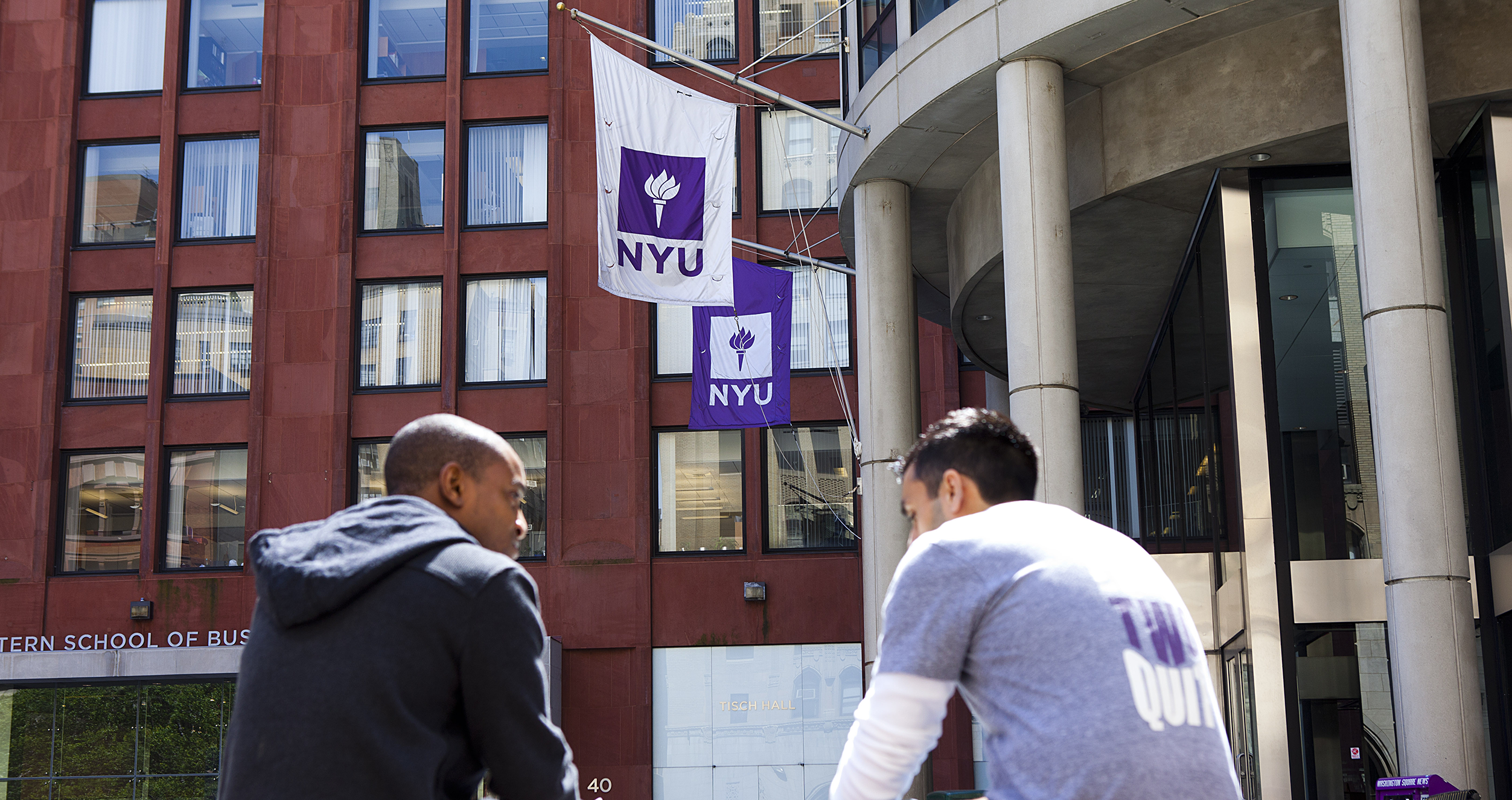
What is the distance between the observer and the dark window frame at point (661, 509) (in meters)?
28.5

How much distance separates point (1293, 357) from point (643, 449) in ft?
51.8

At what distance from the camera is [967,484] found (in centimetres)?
335

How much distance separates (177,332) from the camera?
1195 inches

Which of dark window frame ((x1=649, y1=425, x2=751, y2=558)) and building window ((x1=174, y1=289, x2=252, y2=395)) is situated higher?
building window ((x1=174, y1=289, x2=252, y2=395))

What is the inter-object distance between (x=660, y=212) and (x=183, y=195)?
18.0 metres

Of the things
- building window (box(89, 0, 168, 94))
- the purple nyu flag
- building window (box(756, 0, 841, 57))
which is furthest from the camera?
building window (box(89, 0, 168, 94))

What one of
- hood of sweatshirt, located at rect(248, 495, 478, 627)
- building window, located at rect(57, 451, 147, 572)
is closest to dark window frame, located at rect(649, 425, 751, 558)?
building window, located at rect(57, 451, 147, 572)

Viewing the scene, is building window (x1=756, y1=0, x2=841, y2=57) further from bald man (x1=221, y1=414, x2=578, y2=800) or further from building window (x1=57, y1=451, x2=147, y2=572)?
bald man (x1=221, y1=414, x2=578, y2=800)

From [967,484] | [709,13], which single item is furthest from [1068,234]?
[709,13]

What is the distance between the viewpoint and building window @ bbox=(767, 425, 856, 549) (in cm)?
2892

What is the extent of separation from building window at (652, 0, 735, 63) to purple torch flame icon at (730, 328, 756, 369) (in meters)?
11.0

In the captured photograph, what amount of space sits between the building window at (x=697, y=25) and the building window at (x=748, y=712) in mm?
12464

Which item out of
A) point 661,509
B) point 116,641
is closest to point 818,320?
point 661,509

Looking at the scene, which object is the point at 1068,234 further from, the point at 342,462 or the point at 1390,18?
the point at 342,462
